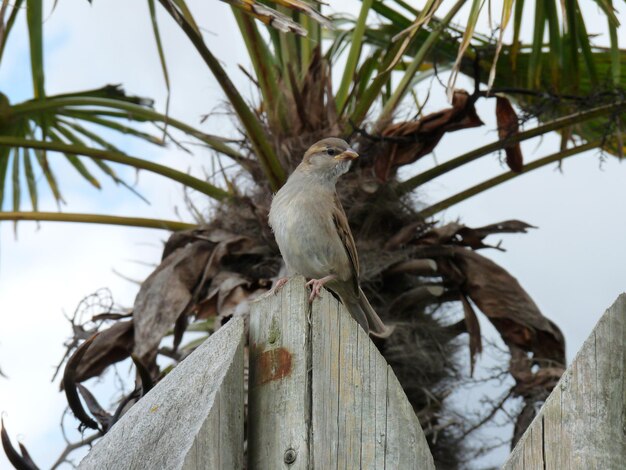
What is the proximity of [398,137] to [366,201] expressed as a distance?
1.20ft

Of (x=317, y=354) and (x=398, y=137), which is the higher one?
(x=398, y=137)

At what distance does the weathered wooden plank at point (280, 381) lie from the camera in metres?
1.85

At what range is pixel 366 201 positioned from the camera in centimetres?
487

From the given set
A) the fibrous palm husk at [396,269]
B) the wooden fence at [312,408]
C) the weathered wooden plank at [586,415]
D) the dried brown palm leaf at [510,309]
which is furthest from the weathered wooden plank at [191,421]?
the dried brown palm leaf at [510,309]

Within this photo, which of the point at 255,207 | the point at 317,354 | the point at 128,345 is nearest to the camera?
the point at 317,354

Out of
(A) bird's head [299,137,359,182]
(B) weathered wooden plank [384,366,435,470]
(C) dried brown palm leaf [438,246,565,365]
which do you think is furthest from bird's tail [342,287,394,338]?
(B) weathered wooden plank [384,366,435,470]

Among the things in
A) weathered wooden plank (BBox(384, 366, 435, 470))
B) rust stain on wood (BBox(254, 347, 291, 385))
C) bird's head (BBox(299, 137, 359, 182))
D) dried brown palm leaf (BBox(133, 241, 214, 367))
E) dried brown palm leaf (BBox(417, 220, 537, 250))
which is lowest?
weathered wooden plank (BBox(384, 366, 435, 470))

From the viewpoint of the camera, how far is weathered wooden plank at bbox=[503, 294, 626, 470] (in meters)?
1.68

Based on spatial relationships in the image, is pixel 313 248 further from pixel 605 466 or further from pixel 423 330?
pixel 605 466

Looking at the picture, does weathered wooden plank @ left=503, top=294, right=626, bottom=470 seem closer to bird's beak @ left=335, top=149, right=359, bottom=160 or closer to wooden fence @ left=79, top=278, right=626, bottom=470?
wooden fence @ left=79, top=278, right=626, bottom=470

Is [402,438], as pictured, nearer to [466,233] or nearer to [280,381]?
[280,381]

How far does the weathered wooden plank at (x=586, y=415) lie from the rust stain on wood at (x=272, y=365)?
46cm

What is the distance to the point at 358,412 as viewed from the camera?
1854mm

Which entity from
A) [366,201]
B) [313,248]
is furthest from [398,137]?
[313,248]
